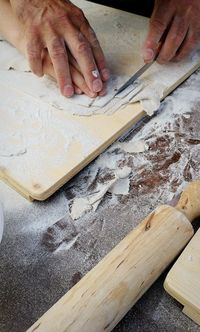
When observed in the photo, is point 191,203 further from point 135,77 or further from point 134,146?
point 135,77

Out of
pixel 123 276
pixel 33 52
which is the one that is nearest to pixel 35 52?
pixel 33 52

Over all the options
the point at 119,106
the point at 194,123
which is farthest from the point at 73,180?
the point at 194,123

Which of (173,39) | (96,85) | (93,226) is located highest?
(173,39)

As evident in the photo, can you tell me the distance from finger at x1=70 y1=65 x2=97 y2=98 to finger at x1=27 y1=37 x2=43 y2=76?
0.09 metres

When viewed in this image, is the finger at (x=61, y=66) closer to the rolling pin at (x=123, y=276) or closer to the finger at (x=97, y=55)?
the finger at (x=97, y=55)

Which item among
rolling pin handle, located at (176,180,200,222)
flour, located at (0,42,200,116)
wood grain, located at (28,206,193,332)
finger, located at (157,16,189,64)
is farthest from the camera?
finger, located at (157,16,189,64)

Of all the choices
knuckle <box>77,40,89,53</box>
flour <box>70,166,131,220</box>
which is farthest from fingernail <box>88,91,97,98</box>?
flour <box>70,166,131,220</box>

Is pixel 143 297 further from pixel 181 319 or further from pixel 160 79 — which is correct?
pixel 160 79

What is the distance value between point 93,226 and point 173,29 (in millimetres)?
639

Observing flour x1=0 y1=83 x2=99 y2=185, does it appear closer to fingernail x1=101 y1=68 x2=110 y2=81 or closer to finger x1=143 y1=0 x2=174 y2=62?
fingernail x1=101 y1=68 x2=110 y2=81

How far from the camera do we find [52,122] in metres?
0.92

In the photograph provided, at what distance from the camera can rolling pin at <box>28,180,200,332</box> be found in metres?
0.54

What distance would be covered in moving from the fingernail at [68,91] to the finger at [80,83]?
0.08ft

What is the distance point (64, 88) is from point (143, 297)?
56cm
